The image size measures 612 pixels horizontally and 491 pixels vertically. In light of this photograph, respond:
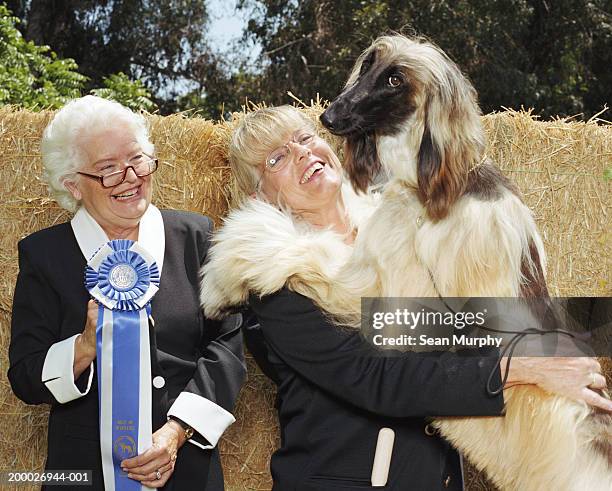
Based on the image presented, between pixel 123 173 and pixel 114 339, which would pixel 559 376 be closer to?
pixel 114 339

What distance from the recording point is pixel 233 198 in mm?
3508

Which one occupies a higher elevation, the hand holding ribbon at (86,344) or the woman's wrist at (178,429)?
the hand holding ribbon at (86,344)

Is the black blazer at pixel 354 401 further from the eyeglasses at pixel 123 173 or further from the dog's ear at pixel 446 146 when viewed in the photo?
the eyeglasses at pixel 123 173

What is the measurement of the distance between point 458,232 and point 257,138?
2.93 feet

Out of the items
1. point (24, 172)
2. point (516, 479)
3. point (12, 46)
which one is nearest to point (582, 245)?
point (516, 479)

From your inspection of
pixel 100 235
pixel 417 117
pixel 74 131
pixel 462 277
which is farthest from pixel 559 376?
pixel 74 131

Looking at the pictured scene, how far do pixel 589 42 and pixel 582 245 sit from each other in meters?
9.10

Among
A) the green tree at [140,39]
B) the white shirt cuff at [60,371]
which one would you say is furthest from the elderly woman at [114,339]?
the green tree at [140,39]

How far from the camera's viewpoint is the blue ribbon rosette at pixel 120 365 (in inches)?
100

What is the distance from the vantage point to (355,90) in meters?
2.16

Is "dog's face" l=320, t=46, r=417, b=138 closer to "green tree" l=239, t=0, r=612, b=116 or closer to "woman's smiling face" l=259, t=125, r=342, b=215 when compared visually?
"woman's smiling face" l=259, t=125, r=342, b=215

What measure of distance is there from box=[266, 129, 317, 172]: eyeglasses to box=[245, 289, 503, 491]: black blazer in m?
0.52

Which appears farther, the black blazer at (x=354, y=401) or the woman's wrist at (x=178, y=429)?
the woman's wrist at (x=178, y=429)

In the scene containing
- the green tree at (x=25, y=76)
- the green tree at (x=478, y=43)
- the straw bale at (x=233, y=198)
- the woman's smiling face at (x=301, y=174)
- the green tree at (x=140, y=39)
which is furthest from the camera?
the green tree at (x=140, y=39)
